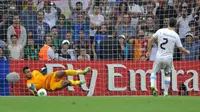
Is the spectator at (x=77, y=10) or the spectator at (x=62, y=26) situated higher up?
the spectator at (x=77, y=10)

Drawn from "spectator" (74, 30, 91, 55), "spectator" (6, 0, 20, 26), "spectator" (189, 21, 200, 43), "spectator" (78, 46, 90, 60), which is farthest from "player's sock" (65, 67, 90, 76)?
"spectator" (189, 21, 200, 43)

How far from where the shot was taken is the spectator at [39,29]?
16.8 metres

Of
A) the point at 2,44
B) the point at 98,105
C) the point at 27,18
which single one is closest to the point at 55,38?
the point at 27,18

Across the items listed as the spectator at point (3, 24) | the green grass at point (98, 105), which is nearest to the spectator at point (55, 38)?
the spectator at point (3, 24)

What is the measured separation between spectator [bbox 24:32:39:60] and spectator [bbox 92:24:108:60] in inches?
62.8

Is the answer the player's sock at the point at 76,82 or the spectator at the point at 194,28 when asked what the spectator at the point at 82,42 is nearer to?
the player's sock at the point at 76,82

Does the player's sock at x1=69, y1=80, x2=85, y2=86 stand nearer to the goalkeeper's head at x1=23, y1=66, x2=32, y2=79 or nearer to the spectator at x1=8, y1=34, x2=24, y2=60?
the goalkeeper's head at x1=23, y1=66, x2=32, y2=79

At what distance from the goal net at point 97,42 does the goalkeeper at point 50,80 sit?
55cm

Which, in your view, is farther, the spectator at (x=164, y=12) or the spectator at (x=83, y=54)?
the spectator at (x=164, y=12)

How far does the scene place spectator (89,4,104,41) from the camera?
17203mm

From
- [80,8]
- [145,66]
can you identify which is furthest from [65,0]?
[145,66]

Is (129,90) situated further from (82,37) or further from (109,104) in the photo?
(109,104)

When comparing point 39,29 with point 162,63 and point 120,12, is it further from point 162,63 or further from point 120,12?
point 162,63

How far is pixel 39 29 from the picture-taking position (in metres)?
16.9
